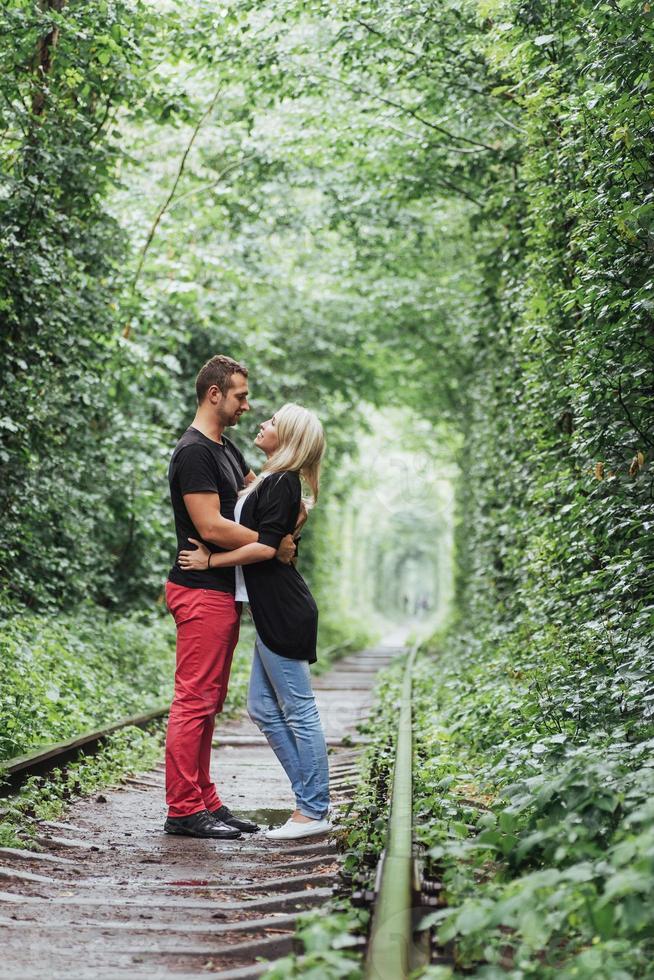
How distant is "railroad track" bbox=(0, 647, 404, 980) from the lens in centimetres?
341

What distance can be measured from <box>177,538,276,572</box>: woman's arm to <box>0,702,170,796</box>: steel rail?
4.83ft

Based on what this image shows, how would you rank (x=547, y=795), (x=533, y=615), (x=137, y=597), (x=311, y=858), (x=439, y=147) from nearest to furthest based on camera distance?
(x=547, y=795)
(x=311, y=858)
(x=533, y=615)
(x=439, y=147)
(x=137, y=597)

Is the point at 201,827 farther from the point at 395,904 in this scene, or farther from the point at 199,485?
the point at 395,904

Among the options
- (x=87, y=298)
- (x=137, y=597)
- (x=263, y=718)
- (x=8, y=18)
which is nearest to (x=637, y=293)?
(x=263, y=718)

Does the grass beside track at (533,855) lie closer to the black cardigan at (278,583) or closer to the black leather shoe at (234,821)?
the black leather shoe at (234,821)

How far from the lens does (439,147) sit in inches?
498

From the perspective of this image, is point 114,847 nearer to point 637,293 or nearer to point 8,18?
point 637,293

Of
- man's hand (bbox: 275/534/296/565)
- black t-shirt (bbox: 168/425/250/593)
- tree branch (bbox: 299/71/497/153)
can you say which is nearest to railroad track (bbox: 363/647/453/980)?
man's hand (bbox: 275/534/296/565)

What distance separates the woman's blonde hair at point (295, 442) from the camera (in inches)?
212

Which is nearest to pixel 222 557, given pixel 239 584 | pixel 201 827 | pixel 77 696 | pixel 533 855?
pixel 239 584

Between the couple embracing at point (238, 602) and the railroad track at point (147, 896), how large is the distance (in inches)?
11.8

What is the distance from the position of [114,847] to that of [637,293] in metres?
3.91

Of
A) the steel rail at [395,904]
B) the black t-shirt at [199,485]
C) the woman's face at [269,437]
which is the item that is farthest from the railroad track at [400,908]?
the woman's face at [269,437]

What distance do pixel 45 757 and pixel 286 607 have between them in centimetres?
193
